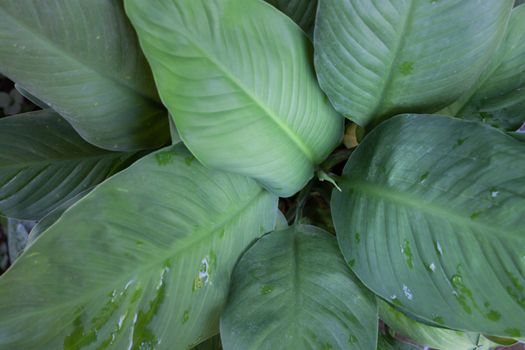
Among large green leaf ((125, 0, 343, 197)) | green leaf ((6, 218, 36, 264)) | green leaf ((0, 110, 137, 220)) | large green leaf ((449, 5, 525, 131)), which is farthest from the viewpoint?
green leaf ((6, 218, 36, 264))

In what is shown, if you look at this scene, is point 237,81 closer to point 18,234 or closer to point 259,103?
point 259,103

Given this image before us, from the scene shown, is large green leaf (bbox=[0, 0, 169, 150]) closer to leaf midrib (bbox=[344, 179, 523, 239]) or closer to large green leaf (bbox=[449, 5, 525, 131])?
leaf midrib (bbox=[344, 179, 523, 239])

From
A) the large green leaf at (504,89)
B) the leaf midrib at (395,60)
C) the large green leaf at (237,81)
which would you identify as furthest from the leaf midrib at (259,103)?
the large green leaf at (504,89)

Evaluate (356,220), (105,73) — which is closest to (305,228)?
(356,220)

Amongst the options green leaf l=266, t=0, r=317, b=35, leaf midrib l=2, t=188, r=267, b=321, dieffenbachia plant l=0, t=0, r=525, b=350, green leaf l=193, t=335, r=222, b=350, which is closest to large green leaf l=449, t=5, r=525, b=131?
dieffenbachia plant l=0, t=0, r=525, b=350

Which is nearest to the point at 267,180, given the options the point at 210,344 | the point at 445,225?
the point at 445,225

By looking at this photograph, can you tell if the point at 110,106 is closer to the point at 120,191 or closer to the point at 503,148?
the point at 120,191
